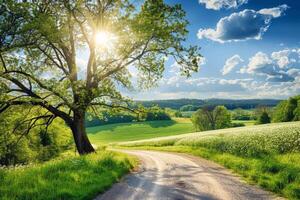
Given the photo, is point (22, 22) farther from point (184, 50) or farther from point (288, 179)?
point (288, 179)

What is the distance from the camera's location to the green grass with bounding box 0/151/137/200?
11578mm

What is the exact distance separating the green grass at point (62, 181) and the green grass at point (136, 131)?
105781 mm

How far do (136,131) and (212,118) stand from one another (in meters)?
33.8

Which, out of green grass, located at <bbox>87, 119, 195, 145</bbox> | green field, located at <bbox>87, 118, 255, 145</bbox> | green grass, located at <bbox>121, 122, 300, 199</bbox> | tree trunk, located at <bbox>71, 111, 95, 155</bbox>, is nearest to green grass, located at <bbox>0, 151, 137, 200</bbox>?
green grass, located at <bbox>121, 122, 300, 199</bbox>

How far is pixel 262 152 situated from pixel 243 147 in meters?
2.86

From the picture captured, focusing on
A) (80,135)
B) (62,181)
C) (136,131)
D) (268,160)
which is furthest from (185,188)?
(136,131)

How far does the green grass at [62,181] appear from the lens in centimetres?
1158

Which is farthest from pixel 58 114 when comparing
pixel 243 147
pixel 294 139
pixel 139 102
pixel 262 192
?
pixel 262 192

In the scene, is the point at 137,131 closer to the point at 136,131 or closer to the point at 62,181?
the point at 136,131

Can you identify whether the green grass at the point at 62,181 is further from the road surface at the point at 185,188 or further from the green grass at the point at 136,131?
the green grass at the point at 136,131

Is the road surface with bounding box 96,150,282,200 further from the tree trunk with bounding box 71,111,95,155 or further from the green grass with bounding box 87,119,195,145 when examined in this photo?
the green grass with bounding box 87,119,195,145

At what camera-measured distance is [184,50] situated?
30.1 metres

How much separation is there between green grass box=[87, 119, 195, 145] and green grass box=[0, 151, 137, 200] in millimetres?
105781

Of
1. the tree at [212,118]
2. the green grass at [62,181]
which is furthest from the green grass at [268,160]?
the tree at [212,118]
